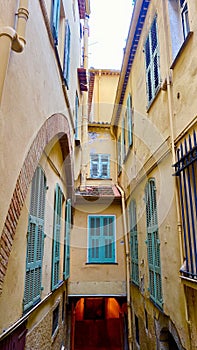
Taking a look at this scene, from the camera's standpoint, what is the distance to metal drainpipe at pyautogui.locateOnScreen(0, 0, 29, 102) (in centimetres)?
220

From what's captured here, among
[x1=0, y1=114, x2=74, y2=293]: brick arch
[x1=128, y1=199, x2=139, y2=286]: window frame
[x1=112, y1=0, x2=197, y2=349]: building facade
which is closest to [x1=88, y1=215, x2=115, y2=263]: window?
[x1=128, y1=199, x2=139, y2=286]: window frame

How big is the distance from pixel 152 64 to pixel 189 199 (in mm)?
3859

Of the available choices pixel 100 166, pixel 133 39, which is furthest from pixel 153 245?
pixel 100 166

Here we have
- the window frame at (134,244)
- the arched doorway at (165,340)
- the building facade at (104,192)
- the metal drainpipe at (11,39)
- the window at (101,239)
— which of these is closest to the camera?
the metal drainpipe at (11,39)

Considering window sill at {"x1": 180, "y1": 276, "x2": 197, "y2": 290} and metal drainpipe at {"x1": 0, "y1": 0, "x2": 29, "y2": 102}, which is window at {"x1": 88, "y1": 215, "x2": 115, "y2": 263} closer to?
window sill at {"x1": 180, "y1": 276, "x2": 197, "y2": 290}

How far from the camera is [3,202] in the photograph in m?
2.48

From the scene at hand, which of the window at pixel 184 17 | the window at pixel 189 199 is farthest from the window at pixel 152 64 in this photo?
the window at pixel 189 199

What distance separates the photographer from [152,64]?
657 cm

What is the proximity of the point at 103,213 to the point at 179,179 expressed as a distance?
22.8 feet

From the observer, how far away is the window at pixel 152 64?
6219 millimetres

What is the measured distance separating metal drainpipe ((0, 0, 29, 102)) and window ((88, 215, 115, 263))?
30.2ft

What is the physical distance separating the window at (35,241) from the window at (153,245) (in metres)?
2.59

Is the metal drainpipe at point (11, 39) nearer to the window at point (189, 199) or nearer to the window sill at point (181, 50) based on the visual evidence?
the window at point (189, 199)

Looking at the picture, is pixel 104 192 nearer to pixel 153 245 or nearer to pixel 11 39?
pixel 153 245
